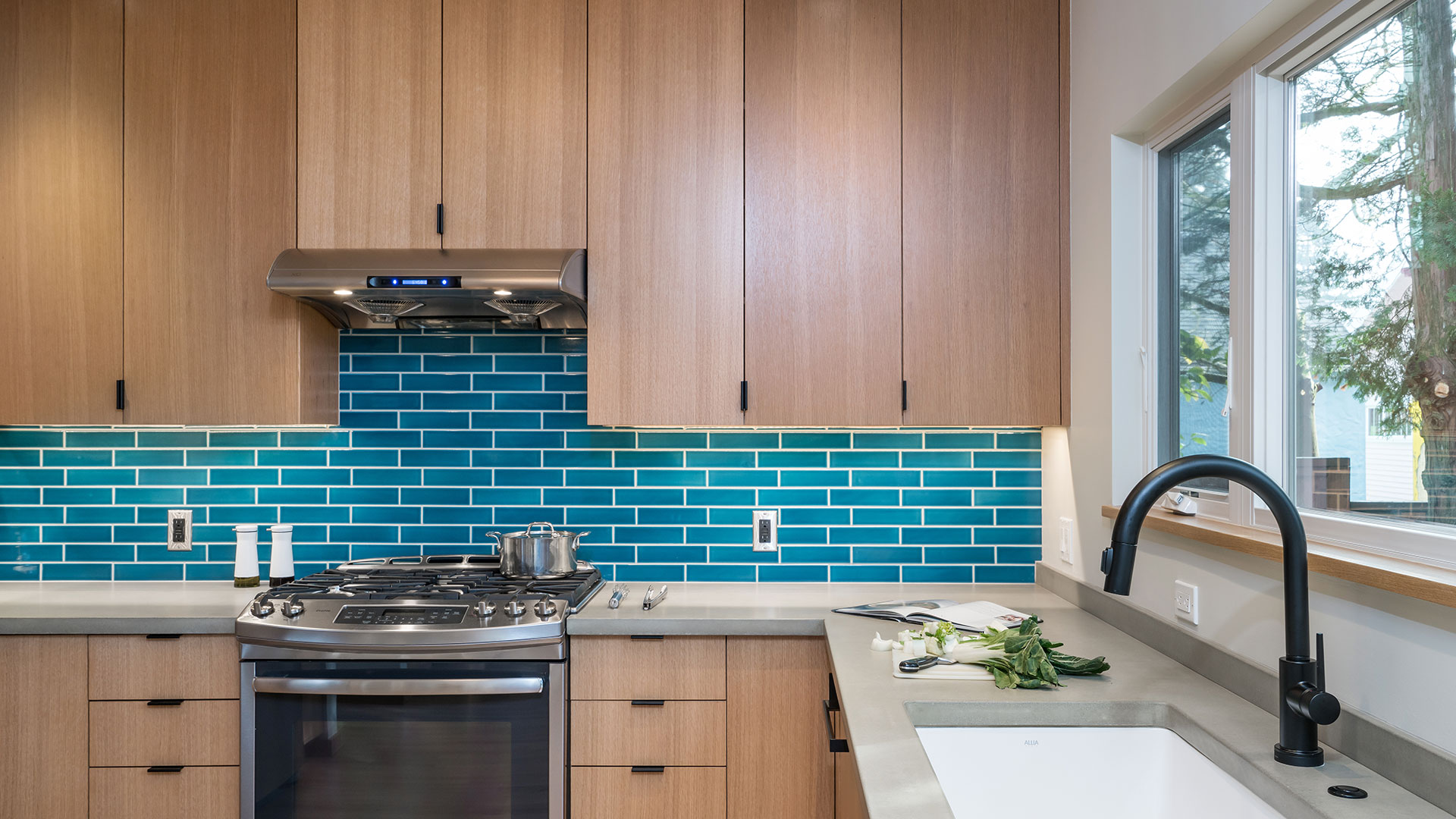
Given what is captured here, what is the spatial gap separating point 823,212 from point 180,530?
2.18m

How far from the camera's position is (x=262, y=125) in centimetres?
235

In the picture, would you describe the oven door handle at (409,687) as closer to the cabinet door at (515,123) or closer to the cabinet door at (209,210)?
the cabinet door at (209,210)

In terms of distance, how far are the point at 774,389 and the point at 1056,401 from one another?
2.50ft

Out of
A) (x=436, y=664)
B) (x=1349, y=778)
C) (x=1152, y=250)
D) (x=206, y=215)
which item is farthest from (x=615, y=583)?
(x=1349, y=778)

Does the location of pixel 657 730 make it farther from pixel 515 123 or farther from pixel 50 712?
pixel 515 123

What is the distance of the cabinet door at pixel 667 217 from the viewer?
7.59ft

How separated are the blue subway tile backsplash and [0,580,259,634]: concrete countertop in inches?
5.4

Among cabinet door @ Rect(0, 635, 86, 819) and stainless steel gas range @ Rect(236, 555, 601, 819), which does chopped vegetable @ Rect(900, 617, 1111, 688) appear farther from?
cabinet door @ Rect(0, 635, 86, 819)

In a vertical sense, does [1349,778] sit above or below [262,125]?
below

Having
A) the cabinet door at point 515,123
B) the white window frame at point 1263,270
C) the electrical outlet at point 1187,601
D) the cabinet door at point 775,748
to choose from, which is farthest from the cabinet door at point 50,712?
the white window frame at point 1263,270

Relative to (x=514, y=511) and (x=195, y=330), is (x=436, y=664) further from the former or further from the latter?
(x=195, y=330)

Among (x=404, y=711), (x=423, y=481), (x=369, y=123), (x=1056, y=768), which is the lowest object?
(x=404, y=711)

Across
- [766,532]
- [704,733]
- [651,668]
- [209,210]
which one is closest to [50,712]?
[209,210]

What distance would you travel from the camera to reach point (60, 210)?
2.37 m
